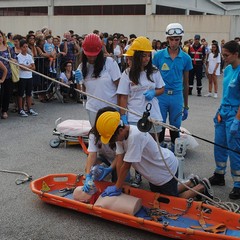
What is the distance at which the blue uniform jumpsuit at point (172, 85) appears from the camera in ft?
17.3

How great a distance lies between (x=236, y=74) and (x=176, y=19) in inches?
871

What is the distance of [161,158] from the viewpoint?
4.11 meters

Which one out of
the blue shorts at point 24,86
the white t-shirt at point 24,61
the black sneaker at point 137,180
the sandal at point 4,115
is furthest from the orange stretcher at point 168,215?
the white t-shirt at point 24,61

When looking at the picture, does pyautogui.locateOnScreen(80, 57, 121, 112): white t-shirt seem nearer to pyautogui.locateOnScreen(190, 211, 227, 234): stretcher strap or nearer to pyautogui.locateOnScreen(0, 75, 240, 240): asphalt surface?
pyautogui.locateOnScreen(0, 75, 240, 240): asphalt surface

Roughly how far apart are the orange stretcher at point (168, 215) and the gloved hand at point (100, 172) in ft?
0.25

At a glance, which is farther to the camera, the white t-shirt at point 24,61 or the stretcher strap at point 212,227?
the white t-shirt at point 24,61

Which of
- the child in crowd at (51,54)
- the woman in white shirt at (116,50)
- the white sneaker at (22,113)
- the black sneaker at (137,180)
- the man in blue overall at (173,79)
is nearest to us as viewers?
the black sneaker at (137,180)

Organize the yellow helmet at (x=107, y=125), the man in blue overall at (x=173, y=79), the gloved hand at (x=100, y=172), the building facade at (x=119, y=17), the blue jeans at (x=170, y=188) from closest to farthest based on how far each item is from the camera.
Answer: the yellow helmet at (x=107, y=125)
the blue jeans at (x=170, y=188)
the gloved hand at (x=100, y=172)
the man in blue overall at (x=173, y=79)
the building facade at (x=119, y=17)

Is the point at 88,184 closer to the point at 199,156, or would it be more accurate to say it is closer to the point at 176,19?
the point at 199,156

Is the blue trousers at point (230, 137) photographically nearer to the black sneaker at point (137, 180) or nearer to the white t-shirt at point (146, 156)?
the white t-shirt at point (146, 156)

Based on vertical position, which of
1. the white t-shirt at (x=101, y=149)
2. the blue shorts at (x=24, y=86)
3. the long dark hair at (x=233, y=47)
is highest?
the long dark hair at (x=233, y=47)

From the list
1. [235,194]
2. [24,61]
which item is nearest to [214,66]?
[24,61]

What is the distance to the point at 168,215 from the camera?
4.02 metres

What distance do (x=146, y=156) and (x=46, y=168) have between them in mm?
2162
